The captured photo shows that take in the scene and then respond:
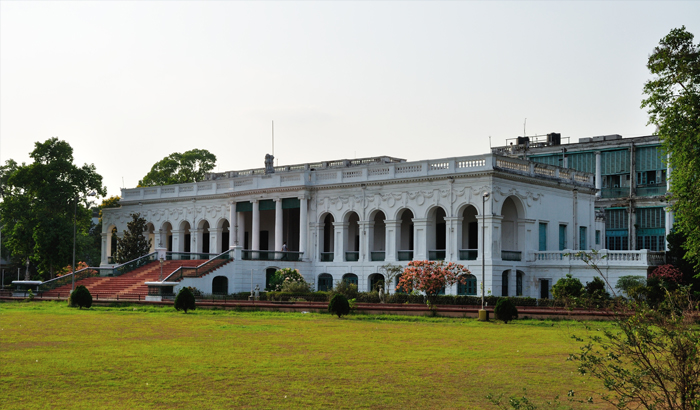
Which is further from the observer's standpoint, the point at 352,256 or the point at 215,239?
the point at 215,239

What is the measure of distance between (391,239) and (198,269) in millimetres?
11866

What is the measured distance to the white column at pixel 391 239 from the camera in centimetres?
4828

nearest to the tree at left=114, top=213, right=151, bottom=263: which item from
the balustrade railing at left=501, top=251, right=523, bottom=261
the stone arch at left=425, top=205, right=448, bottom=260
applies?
the stone arch at left=425, top=205, right=448, bottom=260

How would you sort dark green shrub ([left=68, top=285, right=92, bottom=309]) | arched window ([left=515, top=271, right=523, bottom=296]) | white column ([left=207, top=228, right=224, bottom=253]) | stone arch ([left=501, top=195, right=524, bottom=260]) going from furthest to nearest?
1. white column ([left=207, top=228, right=224, bottom=253])
2. stone arch ([left=501, top=195, right=524, bottom=260])
3. arched window ([left=515, top=271, right=523, bottom=296])
4. dark green shrub ([left=68, top=285, right=92, bottom=309])

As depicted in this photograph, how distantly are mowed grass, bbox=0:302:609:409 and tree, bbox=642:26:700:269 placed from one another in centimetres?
793

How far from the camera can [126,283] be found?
4756cm

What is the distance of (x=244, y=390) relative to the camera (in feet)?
41.7

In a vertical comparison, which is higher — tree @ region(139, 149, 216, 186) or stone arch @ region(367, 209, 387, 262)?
tree @ region(139, 149, 216, 186)

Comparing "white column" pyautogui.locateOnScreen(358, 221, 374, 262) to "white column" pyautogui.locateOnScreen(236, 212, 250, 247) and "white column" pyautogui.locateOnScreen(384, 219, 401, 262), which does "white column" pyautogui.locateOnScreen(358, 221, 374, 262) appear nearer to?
"white column" pyautogui.locateOnScreen(384, 219, 401, 262)

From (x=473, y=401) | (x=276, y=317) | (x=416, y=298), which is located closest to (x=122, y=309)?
(x=276, y=317)

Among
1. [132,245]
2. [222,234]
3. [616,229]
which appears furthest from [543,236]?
[132,245]

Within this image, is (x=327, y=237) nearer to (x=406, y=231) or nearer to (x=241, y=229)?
(x=241, y=229)

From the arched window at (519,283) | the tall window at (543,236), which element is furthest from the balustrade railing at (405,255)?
the tall window at (543,236)

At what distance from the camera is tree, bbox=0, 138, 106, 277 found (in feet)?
189
